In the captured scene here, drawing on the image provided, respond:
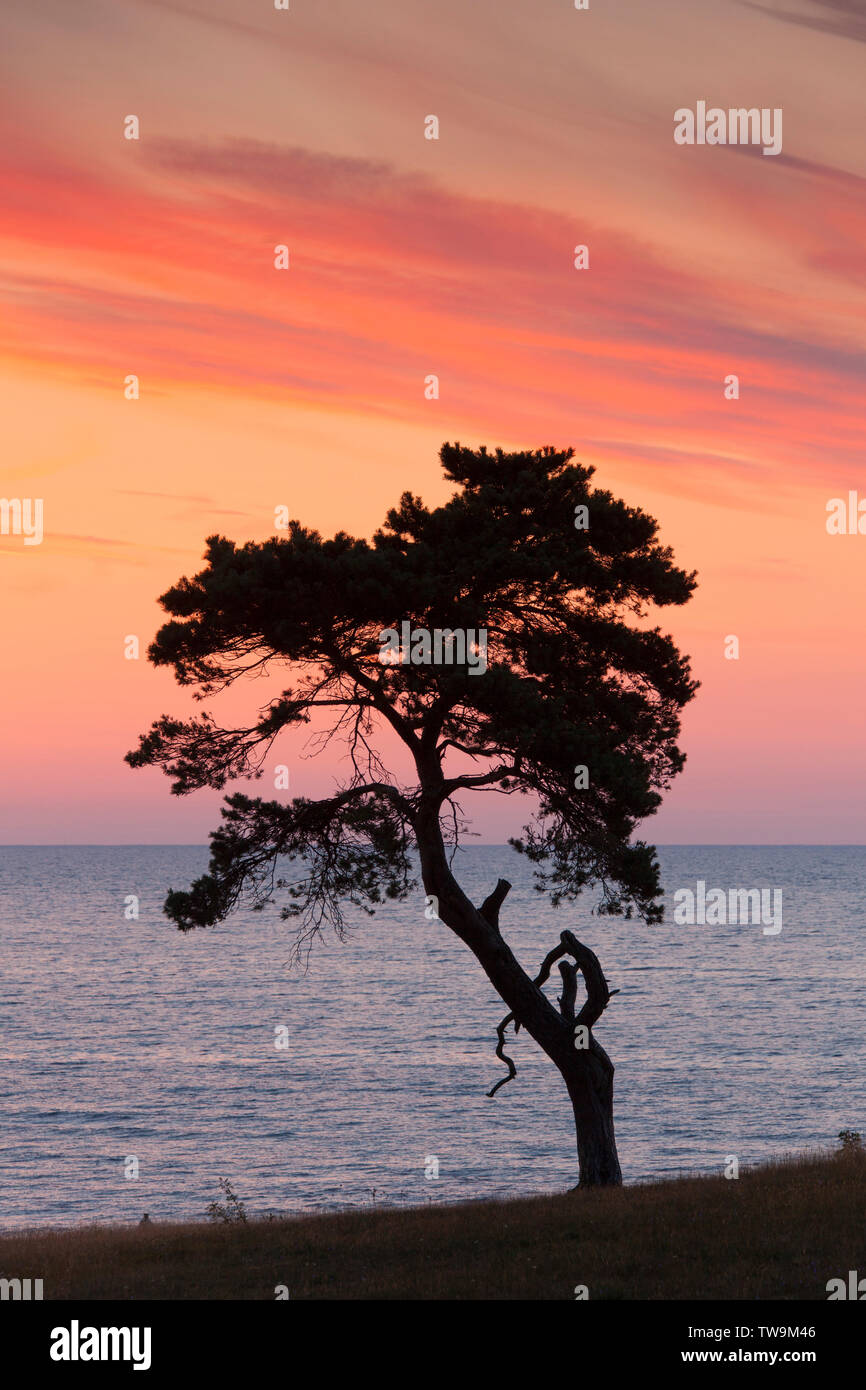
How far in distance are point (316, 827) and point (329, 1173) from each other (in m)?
28.4

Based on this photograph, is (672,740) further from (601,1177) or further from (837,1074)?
(837,1074)

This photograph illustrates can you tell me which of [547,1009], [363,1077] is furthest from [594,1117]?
[363,1077]

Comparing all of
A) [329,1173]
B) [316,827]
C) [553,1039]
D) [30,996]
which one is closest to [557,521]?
[316,827]

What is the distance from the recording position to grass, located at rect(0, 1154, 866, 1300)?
1402 centimetres

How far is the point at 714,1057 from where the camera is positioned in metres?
66.9

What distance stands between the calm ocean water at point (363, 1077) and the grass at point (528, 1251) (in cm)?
591

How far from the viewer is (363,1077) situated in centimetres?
6153

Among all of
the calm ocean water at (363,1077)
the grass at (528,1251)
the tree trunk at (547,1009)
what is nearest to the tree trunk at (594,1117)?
the tree trunk at (547,1009)

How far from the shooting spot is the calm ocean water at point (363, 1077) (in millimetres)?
43875

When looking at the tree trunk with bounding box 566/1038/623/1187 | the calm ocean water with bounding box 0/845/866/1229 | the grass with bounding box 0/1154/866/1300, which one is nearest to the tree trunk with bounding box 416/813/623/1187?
the tree trunk with bounding box 566/1038/623/1187

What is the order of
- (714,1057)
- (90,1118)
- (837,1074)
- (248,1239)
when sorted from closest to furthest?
(248,1239)
(90,1118)
(837,1074)
(714,1057)

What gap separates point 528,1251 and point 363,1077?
47903mm

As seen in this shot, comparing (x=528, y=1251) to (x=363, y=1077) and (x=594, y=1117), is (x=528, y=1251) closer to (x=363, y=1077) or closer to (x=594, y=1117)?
(x=594, y=1117)
